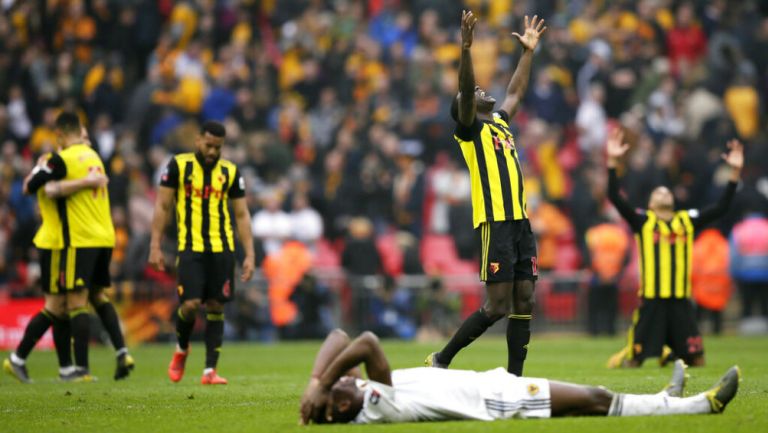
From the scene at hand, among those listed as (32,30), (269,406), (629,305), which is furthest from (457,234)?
(269,406)

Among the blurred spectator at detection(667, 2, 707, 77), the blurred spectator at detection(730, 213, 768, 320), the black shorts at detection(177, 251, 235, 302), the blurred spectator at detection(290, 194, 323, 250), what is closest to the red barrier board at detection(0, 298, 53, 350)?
the blurred spectator at detection(290, 194, 323, 250)

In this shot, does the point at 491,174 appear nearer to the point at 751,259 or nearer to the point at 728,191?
the point at 728,191

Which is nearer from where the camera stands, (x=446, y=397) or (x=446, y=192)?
(x=446, y=397)

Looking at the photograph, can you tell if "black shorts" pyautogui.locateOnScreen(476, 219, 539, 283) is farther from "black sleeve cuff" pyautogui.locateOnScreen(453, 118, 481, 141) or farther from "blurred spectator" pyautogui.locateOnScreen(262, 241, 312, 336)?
"blurred spectator" pyautogui.locateOnScreen(262, 241, 312, 336)

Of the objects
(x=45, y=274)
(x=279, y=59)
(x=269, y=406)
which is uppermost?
(x=279, y=59)

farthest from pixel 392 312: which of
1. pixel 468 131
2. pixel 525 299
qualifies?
pixel 468 131

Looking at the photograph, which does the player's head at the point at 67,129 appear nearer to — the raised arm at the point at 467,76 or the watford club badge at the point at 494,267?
the raised arm at the point at 467,76

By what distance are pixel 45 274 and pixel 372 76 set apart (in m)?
14.0

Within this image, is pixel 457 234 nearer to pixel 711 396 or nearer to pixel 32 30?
pixel 32 30

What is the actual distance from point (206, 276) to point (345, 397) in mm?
5171

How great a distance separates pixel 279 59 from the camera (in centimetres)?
2823

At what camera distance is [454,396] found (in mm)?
8758

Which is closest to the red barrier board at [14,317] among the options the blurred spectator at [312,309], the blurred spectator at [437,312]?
the blurred spectator at [312,309]

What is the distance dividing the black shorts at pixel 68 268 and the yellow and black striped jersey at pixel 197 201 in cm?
128
